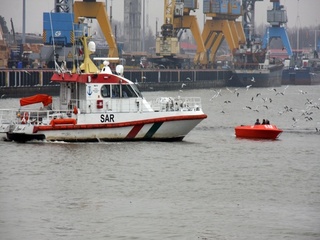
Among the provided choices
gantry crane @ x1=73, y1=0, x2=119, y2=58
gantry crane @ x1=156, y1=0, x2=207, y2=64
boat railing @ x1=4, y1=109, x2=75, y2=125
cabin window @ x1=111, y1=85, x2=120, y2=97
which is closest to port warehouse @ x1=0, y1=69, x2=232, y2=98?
gantry crane @ x1=156, y1=0, x2=207, y2=64

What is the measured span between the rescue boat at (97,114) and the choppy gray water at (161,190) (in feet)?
1.77

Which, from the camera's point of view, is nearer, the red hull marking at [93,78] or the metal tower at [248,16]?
the red hull marking at [93,78]

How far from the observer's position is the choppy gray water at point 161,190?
28.0 metres

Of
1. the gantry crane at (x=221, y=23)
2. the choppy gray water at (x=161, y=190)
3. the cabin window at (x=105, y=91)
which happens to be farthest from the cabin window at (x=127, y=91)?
the gantry crane at (x=221, y=23)

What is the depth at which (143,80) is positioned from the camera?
415 feet

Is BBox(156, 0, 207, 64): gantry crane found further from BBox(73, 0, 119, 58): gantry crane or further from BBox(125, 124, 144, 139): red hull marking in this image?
BBox(125, 124, 144, 139): red hull marking

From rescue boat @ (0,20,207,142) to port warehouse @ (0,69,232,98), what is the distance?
151 ft

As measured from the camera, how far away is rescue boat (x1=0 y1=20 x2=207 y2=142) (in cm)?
4303

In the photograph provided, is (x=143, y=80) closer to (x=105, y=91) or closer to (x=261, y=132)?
(x=261, y=132)

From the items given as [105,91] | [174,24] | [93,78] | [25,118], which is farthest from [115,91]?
[174,24]

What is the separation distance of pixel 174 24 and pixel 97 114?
10548 cm

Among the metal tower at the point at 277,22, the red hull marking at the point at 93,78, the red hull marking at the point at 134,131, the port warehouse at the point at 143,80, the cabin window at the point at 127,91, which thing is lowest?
the port warehouse at the point at 143,80

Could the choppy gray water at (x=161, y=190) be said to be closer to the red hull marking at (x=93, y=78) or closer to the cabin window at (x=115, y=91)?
the cabin window at (x=115, y=91)

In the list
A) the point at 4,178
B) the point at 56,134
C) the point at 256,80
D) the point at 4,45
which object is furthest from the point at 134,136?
the point at 256,80
